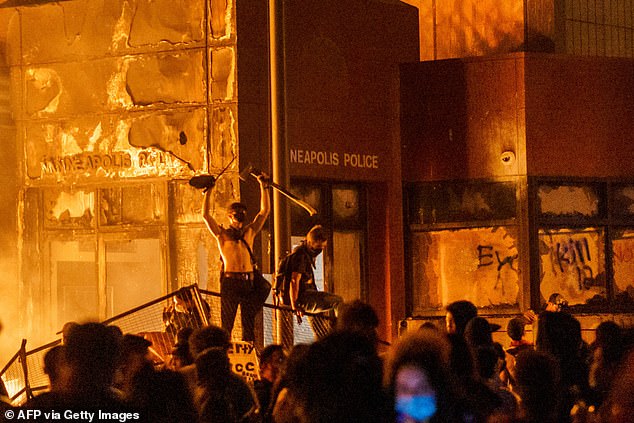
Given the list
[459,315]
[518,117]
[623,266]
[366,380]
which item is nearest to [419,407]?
[366,380]

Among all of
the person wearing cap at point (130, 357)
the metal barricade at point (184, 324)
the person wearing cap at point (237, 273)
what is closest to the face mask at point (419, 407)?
the person wearing cap at point (130, 357)

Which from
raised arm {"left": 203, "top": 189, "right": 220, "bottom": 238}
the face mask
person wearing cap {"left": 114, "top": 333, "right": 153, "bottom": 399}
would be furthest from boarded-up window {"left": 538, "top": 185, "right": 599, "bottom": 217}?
the face mask

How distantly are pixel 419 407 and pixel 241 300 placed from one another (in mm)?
8568

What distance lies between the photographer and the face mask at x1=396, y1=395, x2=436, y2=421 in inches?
226

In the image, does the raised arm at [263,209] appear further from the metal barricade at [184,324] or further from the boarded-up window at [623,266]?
the boarded-up window at [623,266]

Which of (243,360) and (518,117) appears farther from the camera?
(518,117)

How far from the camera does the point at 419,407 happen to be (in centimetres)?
576

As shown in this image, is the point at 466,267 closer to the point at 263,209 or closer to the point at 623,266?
the point at 623,266

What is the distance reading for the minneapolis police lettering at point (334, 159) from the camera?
1898 centimetres

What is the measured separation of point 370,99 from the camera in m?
20.3

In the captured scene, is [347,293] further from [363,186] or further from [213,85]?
[213,85]

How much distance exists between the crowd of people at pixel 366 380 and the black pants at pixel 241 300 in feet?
17.0

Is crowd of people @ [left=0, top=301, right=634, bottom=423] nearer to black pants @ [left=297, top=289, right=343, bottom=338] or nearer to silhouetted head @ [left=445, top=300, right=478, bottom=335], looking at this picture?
silhouetted head @ [left=445, top=300, right=478, bottom=335]

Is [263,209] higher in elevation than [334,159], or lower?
lower
